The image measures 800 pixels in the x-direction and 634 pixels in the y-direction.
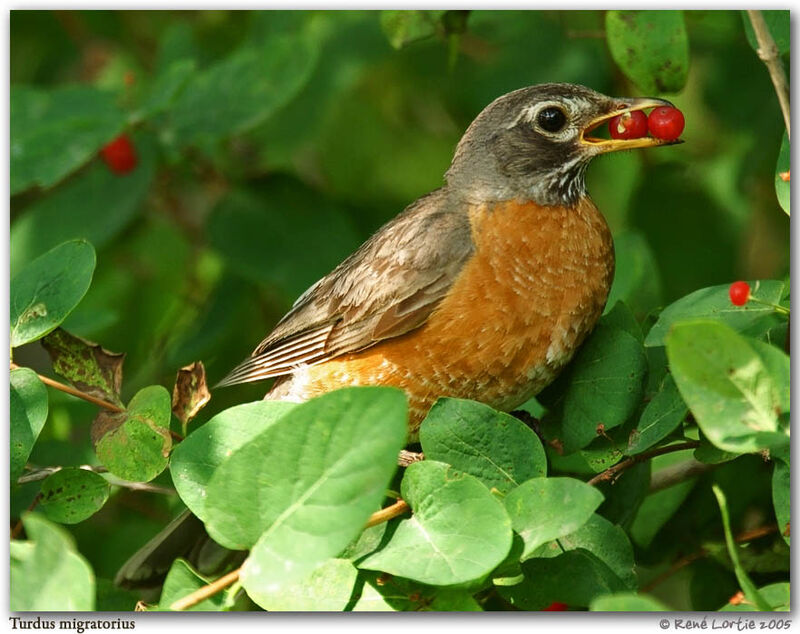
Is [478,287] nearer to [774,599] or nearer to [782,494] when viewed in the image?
[782,494]

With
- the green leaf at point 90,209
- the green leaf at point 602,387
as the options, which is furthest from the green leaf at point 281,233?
the green leaf at point 602,387

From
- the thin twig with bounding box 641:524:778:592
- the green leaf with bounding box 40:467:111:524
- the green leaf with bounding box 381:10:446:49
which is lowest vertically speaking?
the thin twig with bounding box 641:524:778:592

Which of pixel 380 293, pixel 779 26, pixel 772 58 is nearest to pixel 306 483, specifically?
pixel 380 293

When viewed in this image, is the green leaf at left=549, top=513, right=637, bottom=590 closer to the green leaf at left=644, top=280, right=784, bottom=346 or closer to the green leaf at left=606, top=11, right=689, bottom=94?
the green leaf at left=644, top=280, right=784, bottom=346

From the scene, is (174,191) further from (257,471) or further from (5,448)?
(257,471)

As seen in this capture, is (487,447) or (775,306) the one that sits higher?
(775,306)

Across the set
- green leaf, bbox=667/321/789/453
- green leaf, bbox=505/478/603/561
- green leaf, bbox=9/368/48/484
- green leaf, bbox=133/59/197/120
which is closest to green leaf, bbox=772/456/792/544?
green leaf, bbox=667/321/789/453

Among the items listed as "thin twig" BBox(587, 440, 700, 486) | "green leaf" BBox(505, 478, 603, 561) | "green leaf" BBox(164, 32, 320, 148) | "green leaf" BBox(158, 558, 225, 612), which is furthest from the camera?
"green leaf" BBox(164, 32, 320, 148)
